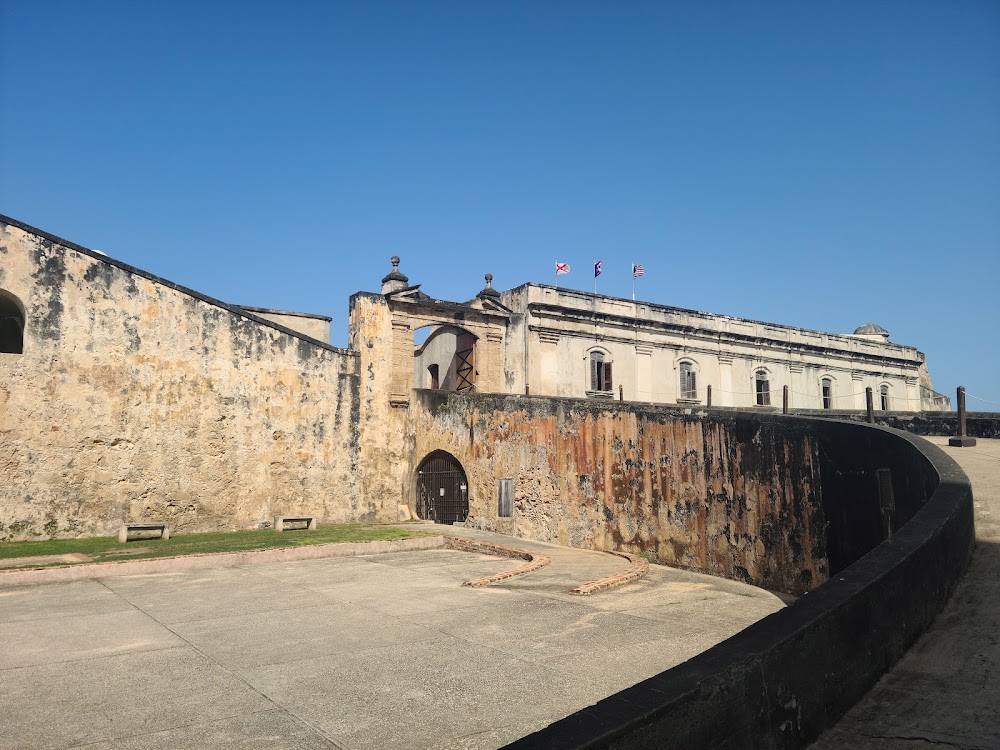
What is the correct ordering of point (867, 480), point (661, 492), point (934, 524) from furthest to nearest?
1. point (661, 492)
2. point (867, 480)
3. point (934, 524)

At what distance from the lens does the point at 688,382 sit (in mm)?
27625

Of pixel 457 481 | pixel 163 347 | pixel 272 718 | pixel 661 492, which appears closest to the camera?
pixel 272 718

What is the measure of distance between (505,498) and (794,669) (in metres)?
12.0

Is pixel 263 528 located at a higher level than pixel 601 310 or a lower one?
lower

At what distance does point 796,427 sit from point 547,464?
554cm

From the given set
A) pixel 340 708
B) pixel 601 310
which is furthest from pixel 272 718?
pixel 601 310

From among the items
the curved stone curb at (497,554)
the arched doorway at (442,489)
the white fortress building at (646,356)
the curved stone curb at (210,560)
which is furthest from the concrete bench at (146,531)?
the white fortress building at (646,356)

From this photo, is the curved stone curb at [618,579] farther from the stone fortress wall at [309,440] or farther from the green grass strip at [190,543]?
the green grass strip at [190,543]

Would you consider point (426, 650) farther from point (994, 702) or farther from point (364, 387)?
point (364, 387)

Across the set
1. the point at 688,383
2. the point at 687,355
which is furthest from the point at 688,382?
the point at 687,355

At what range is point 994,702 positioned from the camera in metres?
2.72

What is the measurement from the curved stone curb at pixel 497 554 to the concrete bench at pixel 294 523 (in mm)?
3680

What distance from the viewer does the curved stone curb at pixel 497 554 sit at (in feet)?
30.5

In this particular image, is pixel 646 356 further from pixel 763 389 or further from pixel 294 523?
pixel 294 523
